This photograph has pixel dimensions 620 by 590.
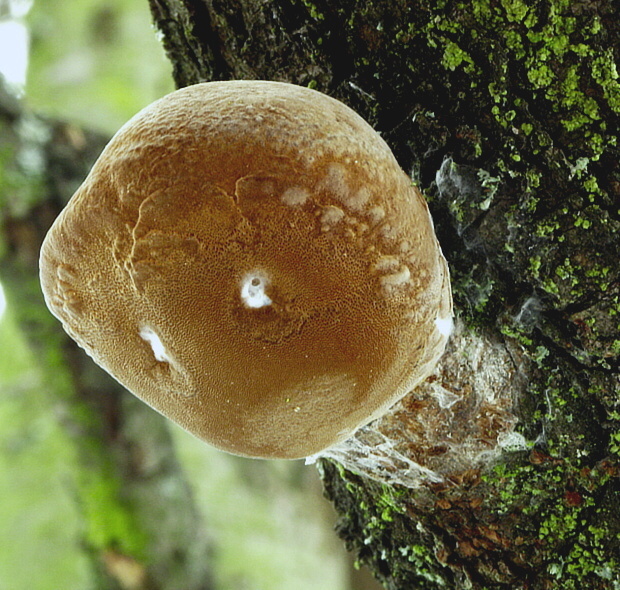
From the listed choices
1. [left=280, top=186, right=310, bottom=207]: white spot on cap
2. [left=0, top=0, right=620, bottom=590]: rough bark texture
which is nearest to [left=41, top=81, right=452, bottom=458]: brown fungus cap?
[left=280, top=186, right=310, bottom=207]: white spot on cap

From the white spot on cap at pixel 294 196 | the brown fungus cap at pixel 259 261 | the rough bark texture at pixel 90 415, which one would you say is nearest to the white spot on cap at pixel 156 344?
the brown fungus cap at pixel 259 261

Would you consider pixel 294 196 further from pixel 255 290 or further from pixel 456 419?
pixel 456 419

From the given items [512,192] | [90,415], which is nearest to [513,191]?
[512,192]

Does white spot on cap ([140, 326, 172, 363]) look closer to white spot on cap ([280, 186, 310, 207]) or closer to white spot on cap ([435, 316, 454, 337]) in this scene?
white spot on cap ([280, 186, 310, 207])

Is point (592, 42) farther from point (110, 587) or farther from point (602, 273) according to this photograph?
point (110, 587)

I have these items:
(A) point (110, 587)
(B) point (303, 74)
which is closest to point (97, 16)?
(A) point (110, 587)

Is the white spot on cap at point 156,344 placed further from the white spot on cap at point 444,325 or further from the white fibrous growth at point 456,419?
the white spot on cap at point 444,325
